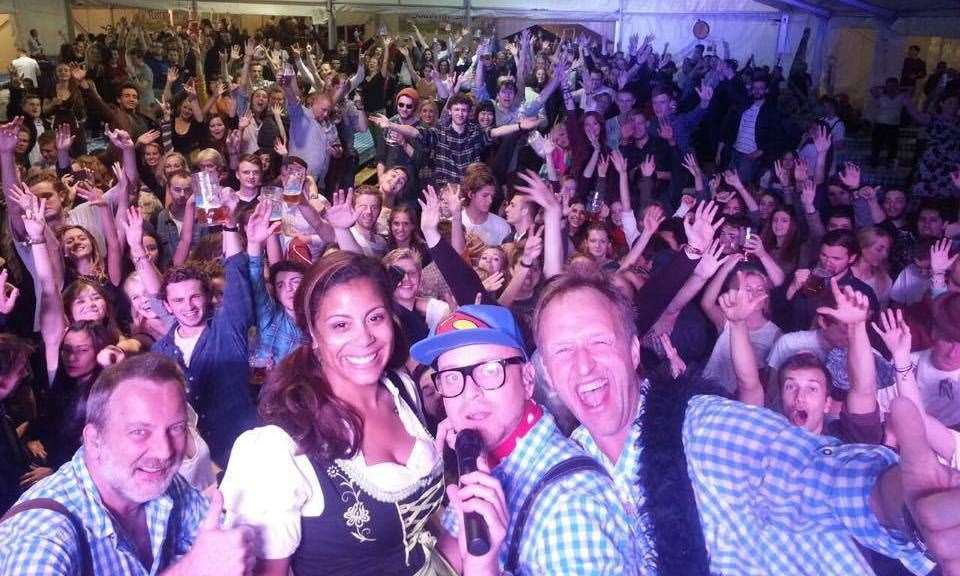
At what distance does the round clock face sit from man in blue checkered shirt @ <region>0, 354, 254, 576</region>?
13467 mm

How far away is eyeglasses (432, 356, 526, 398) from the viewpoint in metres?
1.53

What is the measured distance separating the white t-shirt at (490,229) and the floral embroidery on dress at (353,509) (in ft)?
10.0

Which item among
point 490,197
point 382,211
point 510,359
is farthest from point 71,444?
point 490,197

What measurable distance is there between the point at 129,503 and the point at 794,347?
8.17ft

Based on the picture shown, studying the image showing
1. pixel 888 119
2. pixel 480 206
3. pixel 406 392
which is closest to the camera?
pixel 406 392

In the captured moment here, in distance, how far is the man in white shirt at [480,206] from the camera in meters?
4.50

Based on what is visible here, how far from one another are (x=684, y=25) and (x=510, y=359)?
13.8m

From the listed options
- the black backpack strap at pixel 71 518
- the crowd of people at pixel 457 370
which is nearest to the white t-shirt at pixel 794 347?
the crowd of people at pixel 457 370

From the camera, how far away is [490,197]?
4535 millimetres

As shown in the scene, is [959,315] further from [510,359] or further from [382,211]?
[382,211]

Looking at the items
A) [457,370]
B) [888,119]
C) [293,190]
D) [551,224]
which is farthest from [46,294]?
[888,119]

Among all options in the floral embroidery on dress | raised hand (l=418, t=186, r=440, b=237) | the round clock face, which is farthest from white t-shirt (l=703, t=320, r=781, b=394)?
the round clock face

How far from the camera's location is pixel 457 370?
1549mm

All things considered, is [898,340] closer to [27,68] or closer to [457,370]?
[457,370]
